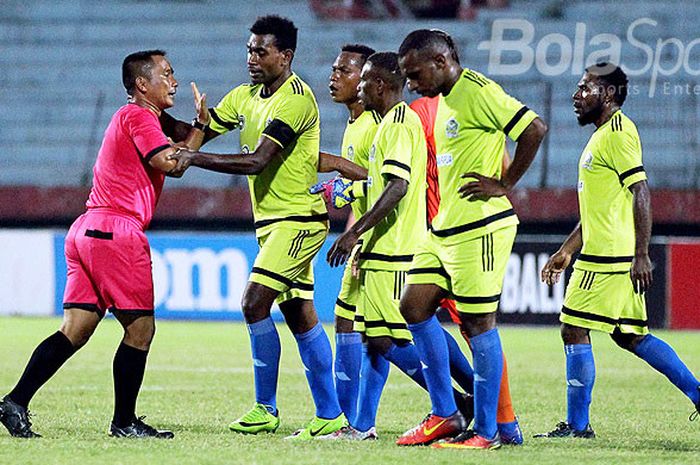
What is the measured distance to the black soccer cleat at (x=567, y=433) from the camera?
7.19 m

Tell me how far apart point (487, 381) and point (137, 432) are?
1.85 m

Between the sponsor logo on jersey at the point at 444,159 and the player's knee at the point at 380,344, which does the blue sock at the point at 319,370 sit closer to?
the player's knee at the point at 380,344

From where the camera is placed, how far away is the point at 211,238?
16828 mm

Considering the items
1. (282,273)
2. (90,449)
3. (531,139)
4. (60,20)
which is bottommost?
(90,449)

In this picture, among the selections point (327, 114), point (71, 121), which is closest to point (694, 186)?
point (327, 114)

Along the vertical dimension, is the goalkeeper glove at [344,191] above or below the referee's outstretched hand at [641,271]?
above

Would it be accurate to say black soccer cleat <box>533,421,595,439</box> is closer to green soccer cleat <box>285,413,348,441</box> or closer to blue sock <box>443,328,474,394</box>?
blue sock <box>443,328,474,394</box>

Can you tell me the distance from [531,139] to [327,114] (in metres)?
14.8

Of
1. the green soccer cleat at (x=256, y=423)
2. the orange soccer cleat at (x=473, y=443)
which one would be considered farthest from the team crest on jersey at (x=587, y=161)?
the green soccer cleat at (x=256, y=423)

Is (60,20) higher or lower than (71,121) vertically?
higher

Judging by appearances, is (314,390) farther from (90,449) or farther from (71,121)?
(71,121)

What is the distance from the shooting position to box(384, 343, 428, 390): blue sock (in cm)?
709

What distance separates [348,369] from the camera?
24.2 ft

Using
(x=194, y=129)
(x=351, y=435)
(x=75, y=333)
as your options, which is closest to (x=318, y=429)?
(x=351, y=435)
